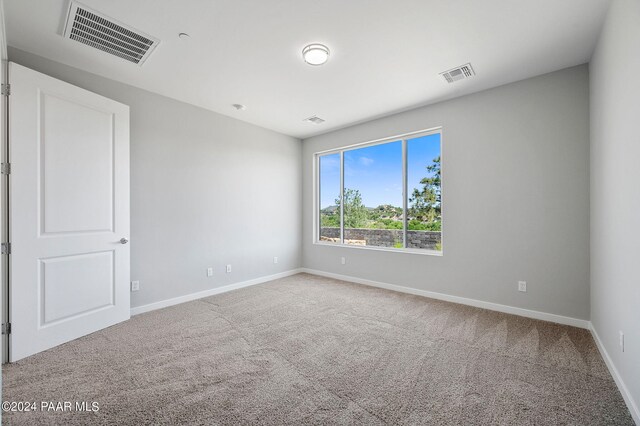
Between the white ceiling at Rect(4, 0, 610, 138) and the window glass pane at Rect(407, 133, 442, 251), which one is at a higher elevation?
the white ceiling at Rect(4, 0, 610, 138)

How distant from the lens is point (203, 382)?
2016 millimetres

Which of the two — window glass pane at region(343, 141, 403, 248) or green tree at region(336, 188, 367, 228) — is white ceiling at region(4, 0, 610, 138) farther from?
green tree at region(336, 188, 367, 228)

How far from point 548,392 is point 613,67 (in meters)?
2.37

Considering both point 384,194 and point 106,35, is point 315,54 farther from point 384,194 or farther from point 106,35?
point 384,194

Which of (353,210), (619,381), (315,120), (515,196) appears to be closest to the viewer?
(619,381)

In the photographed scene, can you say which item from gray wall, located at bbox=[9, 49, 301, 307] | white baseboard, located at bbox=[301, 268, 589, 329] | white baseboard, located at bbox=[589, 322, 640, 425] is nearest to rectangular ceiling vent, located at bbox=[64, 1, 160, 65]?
gray wall, located at bbox=[9, 49, 301, 307]

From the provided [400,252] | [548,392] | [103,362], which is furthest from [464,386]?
[103,362]

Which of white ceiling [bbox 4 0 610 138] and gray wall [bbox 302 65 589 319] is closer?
white ceiling [bbox 4 0 610 138]

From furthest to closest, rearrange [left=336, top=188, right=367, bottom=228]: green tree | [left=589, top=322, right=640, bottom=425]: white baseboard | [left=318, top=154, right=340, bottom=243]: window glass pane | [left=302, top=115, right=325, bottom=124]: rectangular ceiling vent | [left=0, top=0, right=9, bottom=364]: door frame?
1. [left=318, top=154, right=340, bottom=243]: window glass pane
2. [left=336, top=188, right=367, bottom=228]: green tree
3. [left=302, top=115, right=325, bottom=124]: rectangular ceiling vent
4. [left=0, top=0, right=9, bottom=364]: door frame
5. [left=589, top=322, right=640, bottom=425]: white baseboard

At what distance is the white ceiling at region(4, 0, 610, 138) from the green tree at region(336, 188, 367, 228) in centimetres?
191

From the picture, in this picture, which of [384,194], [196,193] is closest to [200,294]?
[196,193]

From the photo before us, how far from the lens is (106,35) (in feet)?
7.93

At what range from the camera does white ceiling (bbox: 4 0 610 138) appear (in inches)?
83.4

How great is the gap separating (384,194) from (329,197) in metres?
→ 1.19
